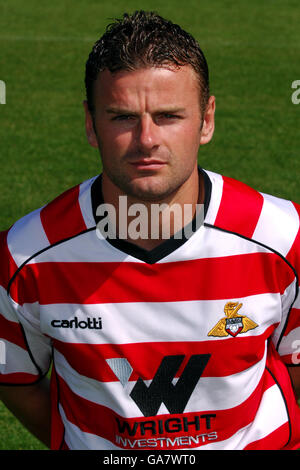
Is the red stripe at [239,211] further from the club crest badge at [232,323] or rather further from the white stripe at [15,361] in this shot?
the white stripe at [15,361]

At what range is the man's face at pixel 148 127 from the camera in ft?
5.84

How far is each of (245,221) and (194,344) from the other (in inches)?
15.2

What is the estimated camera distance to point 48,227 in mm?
2025

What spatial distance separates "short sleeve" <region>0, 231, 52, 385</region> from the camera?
202 centimetres

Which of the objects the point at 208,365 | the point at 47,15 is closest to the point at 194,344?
the point at 208,365

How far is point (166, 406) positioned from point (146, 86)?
0.92 meters

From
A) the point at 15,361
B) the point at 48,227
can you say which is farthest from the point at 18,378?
the point at 48,227

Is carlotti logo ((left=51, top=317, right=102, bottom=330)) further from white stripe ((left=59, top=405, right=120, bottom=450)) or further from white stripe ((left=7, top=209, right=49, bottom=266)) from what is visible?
white stripe ((left=59, top=405, right=120, bottom=450))

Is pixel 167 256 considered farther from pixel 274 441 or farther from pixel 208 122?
pixel 274 441

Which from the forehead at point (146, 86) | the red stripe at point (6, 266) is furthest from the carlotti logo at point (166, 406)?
the forehead at point (146, 86)

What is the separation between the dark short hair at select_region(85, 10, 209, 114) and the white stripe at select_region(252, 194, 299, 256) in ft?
1.19

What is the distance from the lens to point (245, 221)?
2004 mm

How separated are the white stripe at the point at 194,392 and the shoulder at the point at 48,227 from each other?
34 centimetres
